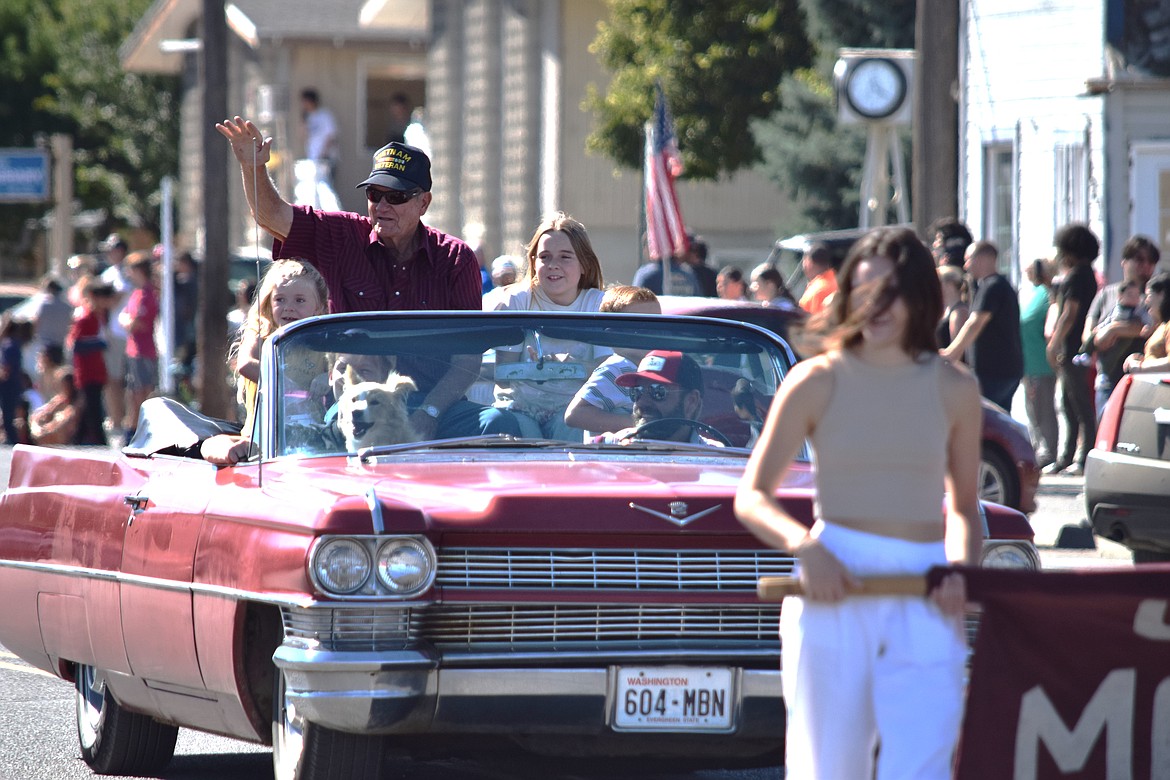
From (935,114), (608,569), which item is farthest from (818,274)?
(608,569)

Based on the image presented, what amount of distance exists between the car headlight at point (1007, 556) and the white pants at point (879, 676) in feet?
4.54

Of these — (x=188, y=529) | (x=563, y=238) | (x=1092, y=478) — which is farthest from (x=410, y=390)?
(x=1092, y=478)

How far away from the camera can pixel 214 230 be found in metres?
21.0

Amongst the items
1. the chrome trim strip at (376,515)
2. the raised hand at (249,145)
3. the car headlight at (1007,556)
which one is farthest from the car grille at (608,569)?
the raised hand at (249,145)

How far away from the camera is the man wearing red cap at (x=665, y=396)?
650 cm

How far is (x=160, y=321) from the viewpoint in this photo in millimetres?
24141

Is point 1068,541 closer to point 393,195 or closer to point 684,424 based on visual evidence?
point 393,195

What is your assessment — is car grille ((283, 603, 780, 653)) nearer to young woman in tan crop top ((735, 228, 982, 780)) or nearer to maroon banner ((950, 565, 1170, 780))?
young woman in tan crop top ((735, 228, 982, 780))

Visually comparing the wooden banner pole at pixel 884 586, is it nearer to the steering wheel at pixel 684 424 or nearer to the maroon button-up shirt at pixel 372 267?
the steering wheel at pixel 684 424

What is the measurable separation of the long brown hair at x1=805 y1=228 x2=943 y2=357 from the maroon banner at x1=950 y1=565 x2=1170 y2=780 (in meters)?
0.53

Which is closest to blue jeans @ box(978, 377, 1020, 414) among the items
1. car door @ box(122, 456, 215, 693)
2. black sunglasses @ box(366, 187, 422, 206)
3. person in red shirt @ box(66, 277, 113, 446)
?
black sunglasses @ box(366, 187, 422, 206)

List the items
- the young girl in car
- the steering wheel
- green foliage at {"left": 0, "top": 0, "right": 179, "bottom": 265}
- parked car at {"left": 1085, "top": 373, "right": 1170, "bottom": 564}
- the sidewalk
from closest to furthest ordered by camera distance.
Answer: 1. the steering wheel
2. the young girl in car
3. parked car at {"left": 1085, "top": 373, "right": 1170, "bottom": 564}
4. the sidewalk
5. green foliage at {"left": 0, "top": 0, "right": 179, "bottom": 265}

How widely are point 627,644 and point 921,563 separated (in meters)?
1.26

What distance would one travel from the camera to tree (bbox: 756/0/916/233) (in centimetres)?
2619
